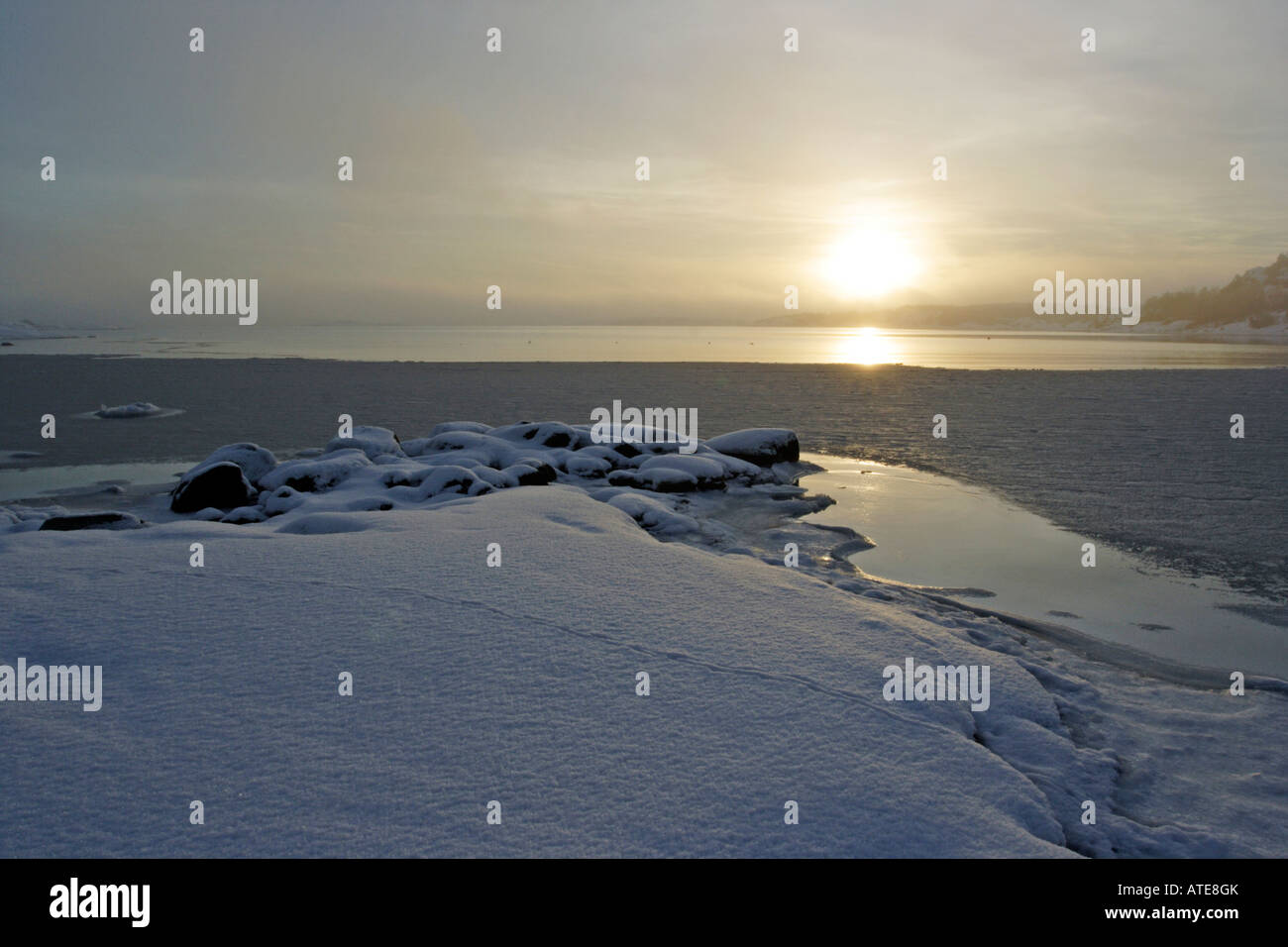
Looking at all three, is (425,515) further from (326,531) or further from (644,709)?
(644,709)

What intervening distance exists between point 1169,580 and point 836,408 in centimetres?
Result: 1295

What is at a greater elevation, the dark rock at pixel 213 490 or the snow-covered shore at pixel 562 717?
the dark rock at pixel 213 490

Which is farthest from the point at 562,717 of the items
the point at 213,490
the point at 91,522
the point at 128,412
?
the point at 128,412

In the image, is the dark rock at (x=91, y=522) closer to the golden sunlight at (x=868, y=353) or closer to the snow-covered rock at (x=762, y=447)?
the snow-covered rock at (x=762, y=447)

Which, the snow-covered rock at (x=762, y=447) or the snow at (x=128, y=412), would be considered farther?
the snow at (x=128, y=412)

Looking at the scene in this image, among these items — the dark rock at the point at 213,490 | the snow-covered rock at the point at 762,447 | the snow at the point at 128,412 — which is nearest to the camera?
the dark rock at the point at 213,490

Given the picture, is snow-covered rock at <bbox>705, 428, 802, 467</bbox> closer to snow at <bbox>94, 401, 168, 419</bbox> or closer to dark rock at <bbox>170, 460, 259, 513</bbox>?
dark rock at <bbox>170, 460, 259, 513</bbox>

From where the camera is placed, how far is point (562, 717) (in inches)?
126

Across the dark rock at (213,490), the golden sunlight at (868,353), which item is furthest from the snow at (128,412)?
the golden sunlight at (868,353)

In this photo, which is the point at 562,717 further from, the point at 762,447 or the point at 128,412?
the point at 128,412

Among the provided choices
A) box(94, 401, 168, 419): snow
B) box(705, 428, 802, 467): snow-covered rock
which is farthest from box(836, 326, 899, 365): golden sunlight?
box(94, 401, 168, 419): snow

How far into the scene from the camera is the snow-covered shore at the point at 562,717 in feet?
8.42

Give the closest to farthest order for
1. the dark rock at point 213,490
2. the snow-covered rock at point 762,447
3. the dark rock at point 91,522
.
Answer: the dark rock at point 91,522 < the dark rock at point 213,490 < the snow-covered rock at point 762,447

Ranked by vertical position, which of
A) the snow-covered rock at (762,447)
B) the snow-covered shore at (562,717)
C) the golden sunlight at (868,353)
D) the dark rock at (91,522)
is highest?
the golden sunlight at (868,353)
